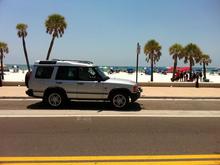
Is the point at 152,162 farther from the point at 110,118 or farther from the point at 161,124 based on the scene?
the point at 110,118

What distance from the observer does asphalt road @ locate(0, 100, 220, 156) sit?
7527 millimetres

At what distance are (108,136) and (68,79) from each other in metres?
5.73

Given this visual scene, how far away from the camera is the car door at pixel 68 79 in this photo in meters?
14.2


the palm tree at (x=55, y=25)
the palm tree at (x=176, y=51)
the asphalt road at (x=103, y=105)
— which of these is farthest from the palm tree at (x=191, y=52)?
the asphalt road at (x=103, y=105)

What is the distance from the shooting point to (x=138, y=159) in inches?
271

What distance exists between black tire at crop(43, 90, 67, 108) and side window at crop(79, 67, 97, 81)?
944 millimetres

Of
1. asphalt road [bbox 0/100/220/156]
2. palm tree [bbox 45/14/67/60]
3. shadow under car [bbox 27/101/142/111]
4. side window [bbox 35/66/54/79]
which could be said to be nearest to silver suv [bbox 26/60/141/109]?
side window [bbox 35/66/54/79]

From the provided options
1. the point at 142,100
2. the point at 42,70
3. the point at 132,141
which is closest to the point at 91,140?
the point at 132,141

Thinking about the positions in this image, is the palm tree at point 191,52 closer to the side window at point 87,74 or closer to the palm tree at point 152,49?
the palm tree at point 152,49

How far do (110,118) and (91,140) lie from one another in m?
3.44

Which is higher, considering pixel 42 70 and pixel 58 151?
pixel 42 70

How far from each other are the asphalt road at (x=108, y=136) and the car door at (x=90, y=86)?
239 cm

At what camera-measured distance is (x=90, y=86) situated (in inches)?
554

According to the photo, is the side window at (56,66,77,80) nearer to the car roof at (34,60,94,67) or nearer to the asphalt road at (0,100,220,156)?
the car roof at (34,60,94,67)
